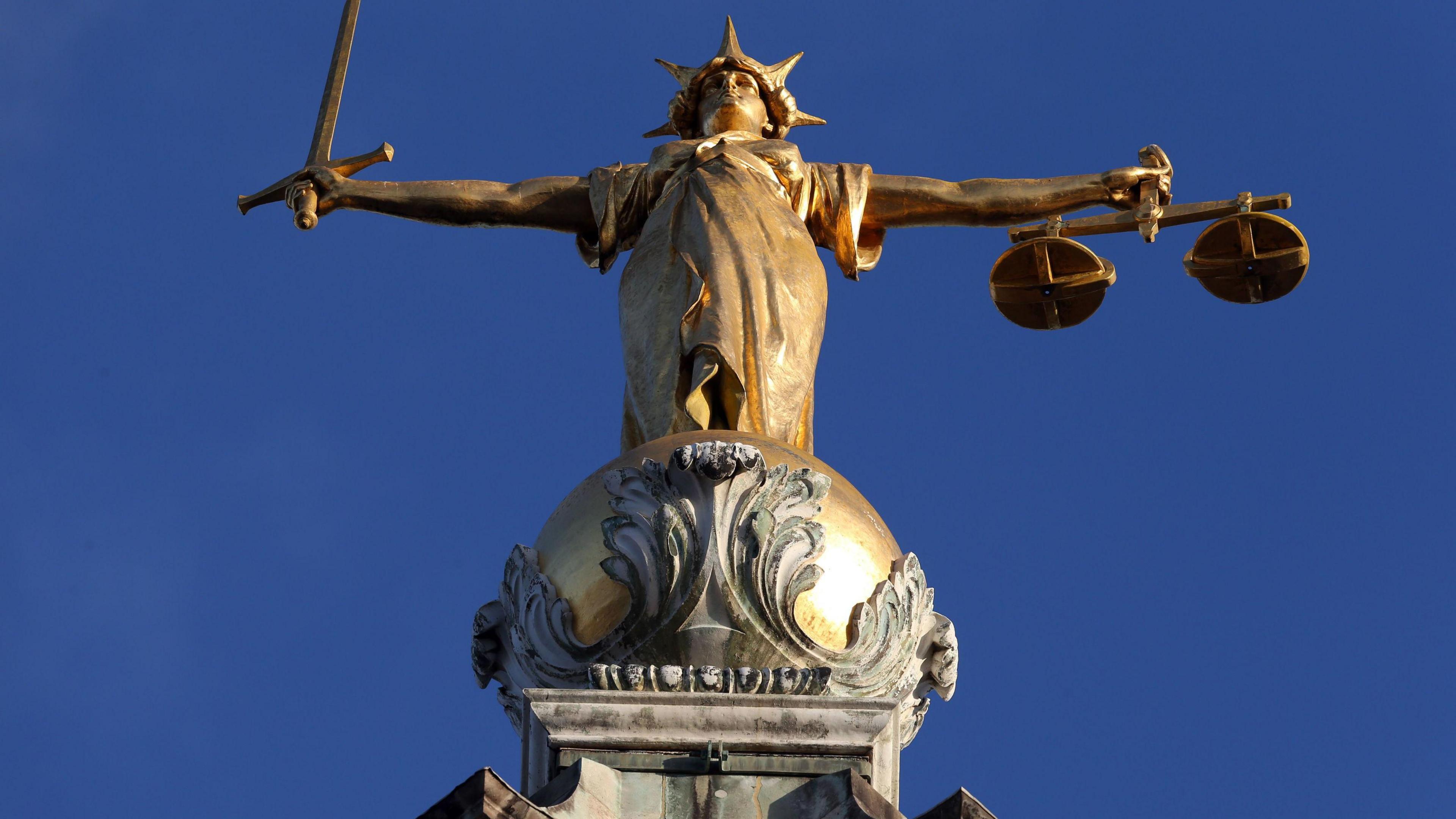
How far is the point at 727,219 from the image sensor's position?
57.9 ft

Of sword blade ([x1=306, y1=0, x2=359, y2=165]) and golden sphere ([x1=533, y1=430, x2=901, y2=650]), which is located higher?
sword blade ([x1=306, y1=0, x2=359, y2=165])

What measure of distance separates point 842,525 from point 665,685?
56.2 inches

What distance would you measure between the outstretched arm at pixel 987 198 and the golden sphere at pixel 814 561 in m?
3.09

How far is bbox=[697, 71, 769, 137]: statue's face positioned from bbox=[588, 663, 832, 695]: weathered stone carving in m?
5.28

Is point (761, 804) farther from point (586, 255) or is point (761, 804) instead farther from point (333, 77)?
point (333, 77)

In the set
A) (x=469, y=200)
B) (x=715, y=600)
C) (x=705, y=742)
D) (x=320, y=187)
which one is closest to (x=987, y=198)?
(x=469, y=200)

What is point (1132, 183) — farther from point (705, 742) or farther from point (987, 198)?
point (705, 742)

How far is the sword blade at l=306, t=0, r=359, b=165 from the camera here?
19297mm

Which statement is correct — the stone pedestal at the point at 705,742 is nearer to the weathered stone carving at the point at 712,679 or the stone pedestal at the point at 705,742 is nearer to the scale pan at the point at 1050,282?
the weathered stone carving at the point at 712,679

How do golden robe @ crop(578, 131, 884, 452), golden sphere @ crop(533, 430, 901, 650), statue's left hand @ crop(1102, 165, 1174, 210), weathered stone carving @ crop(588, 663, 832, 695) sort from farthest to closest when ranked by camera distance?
statue's left hand @ crop(1102, 165, 1174, 210) → golden robe @ crop(578, 131, 884, 452) → golden sphere @ crop(533, 430, 901, 650) → weathered stone carving @ crop(588, 663, 832, 695)

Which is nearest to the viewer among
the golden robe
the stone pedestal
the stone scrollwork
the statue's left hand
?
the stone pedestal

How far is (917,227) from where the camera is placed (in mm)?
19031

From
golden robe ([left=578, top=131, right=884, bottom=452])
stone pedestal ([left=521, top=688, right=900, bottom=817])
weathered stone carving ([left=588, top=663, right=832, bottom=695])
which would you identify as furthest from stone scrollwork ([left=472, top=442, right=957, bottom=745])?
golden robe ([left=578, top=131, right=884, bottom=452])

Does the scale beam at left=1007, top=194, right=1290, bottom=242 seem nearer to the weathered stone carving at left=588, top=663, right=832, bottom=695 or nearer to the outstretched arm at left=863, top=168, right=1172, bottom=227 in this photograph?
the outstretched arm at left=863, top=168, right=1172, bottom=227
